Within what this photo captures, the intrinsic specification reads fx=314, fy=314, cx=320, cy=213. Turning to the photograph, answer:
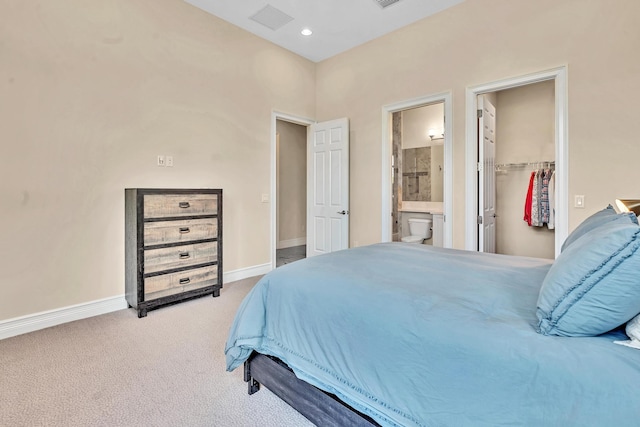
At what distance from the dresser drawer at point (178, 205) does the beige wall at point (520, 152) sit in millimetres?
4110

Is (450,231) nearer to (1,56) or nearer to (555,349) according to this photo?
(555,349)

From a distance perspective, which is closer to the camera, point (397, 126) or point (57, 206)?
point (57, 206)

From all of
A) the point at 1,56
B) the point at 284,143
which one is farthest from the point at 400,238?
Answer: the point at 1,56

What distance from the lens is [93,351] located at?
85.4 inches

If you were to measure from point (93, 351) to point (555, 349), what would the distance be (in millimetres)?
2630

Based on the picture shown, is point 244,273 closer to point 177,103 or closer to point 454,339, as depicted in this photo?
point 177,103

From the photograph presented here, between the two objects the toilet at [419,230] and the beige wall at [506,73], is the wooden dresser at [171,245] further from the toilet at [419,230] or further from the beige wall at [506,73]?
the toilet at [419,230]

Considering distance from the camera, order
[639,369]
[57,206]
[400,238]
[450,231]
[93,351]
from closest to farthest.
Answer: [639,369] < [93,351] < [57,206] < [450,231] < [400,238]

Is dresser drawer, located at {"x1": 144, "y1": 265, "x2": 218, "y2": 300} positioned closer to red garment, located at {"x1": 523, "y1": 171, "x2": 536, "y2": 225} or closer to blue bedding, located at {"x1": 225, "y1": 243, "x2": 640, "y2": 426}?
blue bedding, located at {"x1": 225, "y1": 243, "x2": 640, "y2": 426}

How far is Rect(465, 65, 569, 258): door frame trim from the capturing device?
283cm

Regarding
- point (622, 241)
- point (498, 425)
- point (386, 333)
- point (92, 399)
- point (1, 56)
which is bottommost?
point (92, 399)

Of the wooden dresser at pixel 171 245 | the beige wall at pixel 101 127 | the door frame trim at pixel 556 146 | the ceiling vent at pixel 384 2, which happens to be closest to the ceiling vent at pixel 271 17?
the beige wall at pixel 101 127

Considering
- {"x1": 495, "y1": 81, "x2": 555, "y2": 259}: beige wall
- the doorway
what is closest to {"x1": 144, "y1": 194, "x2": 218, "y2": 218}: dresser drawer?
the doorway

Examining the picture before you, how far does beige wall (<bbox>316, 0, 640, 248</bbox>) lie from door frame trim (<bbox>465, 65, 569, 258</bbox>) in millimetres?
47
